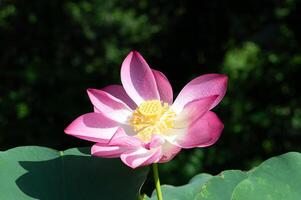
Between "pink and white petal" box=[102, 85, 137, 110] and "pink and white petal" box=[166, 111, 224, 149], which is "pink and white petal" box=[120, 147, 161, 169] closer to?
"pink and white petal" box=[166, 111, 224, 149]

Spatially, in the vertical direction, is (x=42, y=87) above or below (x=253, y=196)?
below

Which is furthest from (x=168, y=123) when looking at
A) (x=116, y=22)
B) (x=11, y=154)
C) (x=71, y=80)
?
(x=116, y=22)

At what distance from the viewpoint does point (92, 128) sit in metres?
0.81

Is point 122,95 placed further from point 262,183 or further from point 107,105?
point 262,183

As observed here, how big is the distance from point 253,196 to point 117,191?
178mm

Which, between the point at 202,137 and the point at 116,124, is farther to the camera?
the point at 116,124

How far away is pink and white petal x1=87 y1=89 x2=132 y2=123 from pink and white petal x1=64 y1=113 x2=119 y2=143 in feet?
0.03

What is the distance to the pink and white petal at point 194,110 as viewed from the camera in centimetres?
77

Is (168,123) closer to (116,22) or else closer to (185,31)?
(185,31)

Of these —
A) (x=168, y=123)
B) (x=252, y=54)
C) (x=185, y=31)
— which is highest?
(x=168, y=123)

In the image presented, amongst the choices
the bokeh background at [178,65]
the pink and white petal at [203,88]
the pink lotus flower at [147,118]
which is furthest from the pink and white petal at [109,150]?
the bokeh background at [178,65]

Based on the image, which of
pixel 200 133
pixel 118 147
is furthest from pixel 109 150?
pixel 200 133

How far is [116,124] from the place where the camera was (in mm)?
849

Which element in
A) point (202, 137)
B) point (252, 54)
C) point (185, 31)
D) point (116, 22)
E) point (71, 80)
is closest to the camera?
point (202, 137)
